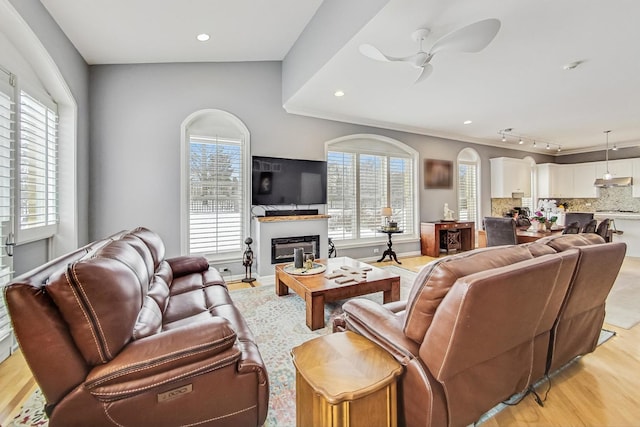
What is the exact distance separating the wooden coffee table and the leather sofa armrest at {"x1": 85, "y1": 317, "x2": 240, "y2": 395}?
135 centimetres

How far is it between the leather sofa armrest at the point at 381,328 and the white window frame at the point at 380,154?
3.54 metres

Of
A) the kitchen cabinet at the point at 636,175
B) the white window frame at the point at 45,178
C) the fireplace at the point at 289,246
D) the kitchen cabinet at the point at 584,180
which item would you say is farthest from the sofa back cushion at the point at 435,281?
the kitchen cabinet at the point at 584,180

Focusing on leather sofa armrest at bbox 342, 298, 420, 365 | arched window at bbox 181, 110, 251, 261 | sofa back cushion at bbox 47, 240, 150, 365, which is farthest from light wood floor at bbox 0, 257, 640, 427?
arched window at bbox 181, 110, 251, 261

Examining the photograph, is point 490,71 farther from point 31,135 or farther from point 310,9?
point 31,135

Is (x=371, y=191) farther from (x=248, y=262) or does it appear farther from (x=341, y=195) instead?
(x=248, y=262)

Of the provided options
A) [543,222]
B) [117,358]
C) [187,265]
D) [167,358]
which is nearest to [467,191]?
[543,222]

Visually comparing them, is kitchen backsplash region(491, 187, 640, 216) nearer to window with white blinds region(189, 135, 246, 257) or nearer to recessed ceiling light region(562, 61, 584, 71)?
recessed ceiling light region(562, 61, 584, 71)

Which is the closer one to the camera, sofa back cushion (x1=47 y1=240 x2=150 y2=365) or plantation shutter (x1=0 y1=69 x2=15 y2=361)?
sofa back cushion (x1=47 y1=240 x2=150 y2=365)

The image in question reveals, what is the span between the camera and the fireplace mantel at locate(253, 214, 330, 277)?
13.7 ft

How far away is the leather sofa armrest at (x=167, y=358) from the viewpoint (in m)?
1.14

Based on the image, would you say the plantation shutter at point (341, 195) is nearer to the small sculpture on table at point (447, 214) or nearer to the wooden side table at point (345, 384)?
the small sculpture on table at point (447, 214)

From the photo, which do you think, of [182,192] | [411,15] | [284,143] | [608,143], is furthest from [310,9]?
[608,143]

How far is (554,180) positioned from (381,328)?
30.8 feet

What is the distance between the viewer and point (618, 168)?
7.05 metres
